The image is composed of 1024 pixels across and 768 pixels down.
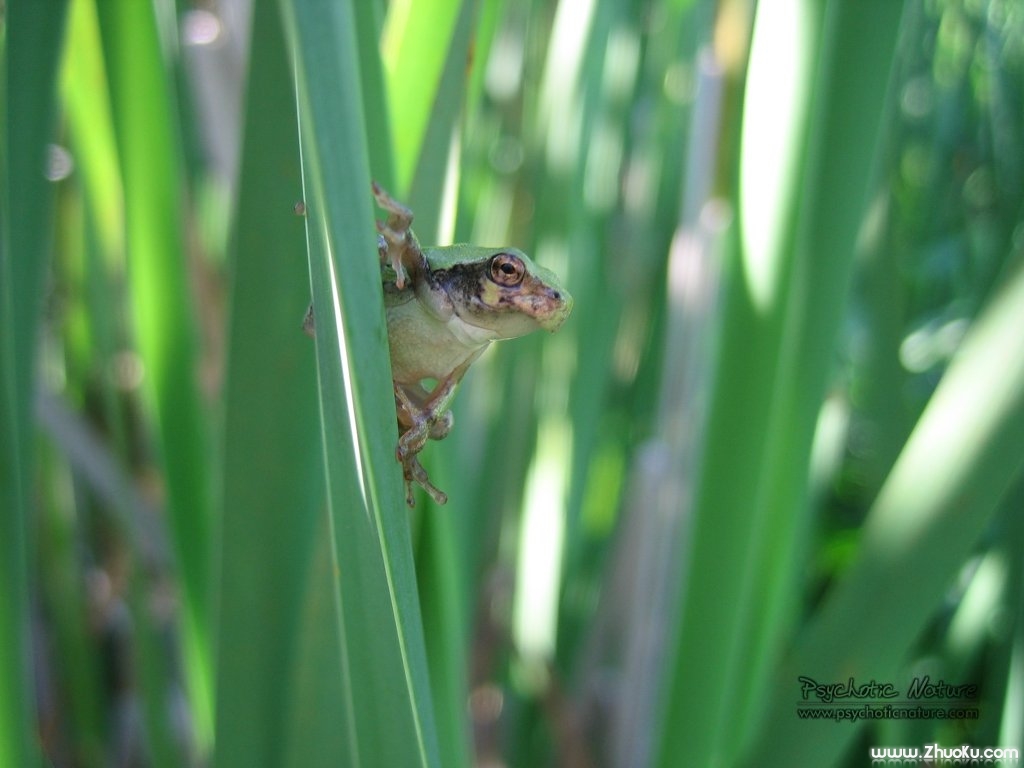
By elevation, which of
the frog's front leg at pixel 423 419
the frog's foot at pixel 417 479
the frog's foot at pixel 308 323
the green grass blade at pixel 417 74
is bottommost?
the frog's foot at pixel 417 479

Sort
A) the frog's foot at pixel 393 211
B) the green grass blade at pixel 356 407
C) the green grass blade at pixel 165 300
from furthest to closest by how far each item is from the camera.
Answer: the green grass blade at pixel 165 300, the frog's foot at pixel 393 211, the green grass blade at pixel 356 407

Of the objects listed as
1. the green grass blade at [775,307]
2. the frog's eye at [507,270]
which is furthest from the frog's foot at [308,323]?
the green grass blade at [775,307]

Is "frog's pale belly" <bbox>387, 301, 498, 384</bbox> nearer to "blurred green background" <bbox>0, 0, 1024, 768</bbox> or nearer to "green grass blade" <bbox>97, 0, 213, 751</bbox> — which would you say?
"blurred green background" <bbox>0, 0, 1024, 768</bbox>

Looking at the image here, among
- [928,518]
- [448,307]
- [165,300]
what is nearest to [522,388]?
[165,300]

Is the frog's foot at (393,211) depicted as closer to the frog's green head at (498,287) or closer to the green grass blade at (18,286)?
the frog's green head at (498,287)

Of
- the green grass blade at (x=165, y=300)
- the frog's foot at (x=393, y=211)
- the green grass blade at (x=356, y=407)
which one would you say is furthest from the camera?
the green grass blade at (x=165, y=300)

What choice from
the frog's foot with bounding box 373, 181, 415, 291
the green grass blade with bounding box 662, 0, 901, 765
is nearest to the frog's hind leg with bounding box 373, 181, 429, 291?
the frog's foot with bounding box 373, 181, 415, 291

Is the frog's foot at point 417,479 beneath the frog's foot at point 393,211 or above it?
beneath

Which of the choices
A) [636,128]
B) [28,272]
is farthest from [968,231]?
[28,272]
